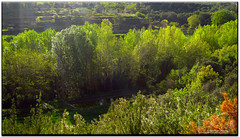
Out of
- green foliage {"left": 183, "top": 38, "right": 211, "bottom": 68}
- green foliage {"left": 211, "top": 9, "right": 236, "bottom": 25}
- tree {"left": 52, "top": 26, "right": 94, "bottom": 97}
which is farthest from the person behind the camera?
green foliage {"left": 211, "top": 9, "right": 236, "bottom": 25}

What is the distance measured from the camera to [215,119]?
584cm

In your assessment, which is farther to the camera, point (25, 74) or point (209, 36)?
point (209, 36)

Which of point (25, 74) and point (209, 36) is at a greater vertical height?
point (209, 36)

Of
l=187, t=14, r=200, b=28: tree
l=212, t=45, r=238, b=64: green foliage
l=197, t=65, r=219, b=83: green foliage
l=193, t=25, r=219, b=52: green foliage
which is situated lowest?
l=197, t=65, r=219, b=83: green foliage

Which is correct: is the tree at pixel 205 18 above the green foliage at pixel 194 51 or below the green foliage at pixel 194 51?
above

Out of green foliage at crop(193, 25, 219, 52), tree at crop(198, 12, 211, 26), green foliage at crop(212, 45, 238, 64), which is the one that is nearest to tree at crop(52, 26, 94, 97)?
green foliage at crop(212, 45, 238, 64)

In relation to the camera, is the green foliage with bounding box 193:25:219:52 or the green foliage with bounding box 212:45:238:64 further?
the green foliage with bounding box 193:25:219:52

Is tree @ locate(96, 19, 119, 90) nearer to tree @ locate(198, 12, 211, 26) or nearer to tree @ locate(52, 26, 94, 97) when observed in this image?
tree @ locate(52, 26, 94, 97)

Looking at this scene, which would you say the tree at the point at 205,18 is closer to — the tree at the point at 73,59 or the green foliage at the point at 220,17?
the green foliage at the point at 220,17

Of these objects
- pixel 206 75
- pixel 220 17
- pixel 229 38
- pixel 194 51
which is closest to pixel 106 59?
pixel 206 75

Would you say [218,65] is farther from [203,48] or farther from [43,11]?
[43,11]

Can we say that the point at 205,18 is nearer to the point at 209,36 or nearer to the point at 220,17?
the point at 220,17

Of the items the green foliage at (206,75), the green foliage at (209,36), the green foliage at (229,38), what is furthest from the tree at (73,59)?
the green foliage at (229,38)

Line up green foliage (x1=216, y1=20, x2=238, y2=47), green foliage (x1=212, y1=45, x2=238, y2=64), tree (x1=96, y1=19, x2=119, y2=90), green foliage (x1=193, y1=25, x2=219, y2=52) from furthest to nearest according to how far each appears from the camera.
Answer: green foliage (x1=193, y1=25, x2=219, y2=52) < green foliage (x1=216, y1=20, x2=238, y2=47) < tree (x1=96, y1=19, x2=119, y2=90) < green foliage (x1=212, y1=45, x2=238, y2=64)
